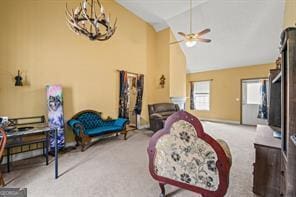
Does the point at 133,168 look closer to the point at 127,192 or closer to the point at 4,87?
the point at 127,192

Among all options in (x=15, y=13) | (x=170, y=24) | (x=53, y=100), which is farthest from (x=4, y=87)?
(x=170, y=24)

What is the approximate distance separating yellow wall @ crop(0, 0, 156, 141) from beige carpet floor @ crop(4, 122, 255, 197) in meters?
1.27

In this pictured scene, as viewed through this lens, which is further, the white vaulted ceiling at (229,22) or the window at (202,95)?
the window at (202,95)

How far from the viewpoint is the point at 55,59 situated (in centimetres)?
434

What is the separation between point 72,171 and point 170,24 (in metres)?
6.12

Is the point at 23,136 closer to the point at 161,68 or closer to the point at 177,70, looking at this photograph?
the point at 161,68

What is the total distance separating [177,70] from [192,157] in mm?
6254

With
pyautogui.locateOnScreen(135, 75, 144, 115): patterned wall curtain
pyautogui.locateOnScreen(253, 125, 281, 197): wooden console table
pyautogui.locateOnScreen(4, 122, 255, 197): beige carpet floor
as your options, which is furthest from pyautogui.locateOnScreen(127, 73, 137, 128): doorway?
pyautogui.locateOnScreen(253, 125, 281, 197): wooden console table

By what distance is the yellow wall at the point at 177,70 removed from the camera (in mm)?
7324

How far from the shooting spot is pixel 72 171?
10.1 ft

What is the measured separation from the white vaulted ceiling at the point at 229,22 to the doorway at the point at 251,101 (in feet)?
3.04

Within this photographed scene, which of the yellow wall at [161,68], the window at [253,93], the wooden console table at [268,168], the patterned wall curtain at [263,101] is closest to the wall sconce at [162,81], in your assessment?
the yellow wall at [161,68]

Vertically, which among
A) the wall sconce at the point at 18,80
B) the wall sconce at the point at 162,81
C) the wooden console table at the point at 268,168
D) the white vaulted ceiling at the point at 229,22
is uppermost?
the white vaulted ceiling at the point at 229,22

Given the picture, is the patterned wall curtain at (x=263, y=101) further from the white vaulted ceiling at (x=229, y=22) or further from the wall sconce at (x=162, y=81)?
the wall sconce at (x=162, y=81)
